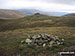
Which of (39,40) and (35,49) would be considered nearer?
(35,49)

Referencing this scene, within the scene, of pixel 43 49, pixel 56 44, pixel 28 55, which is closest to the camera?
pixel 28 55

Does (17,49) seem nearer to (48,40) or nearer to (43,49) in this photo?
(43,49)

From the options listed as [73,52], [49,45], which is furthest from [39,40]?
[73,52]

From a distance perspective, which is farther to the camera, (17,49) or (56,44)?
(56,44)

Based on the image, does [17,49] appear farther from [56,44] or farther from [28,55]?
[56,44]

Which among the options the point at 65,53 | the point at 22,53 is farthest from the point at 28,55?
the point at 65,53

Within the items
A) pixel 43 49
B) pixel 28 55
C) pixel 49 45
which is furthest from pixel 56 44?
pixel 28 55

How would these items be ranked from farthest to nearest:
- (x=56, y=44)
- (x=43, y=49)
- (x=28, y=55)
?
(x=56, y=44) < (x=43, y=49) < (x=28, y=55)
